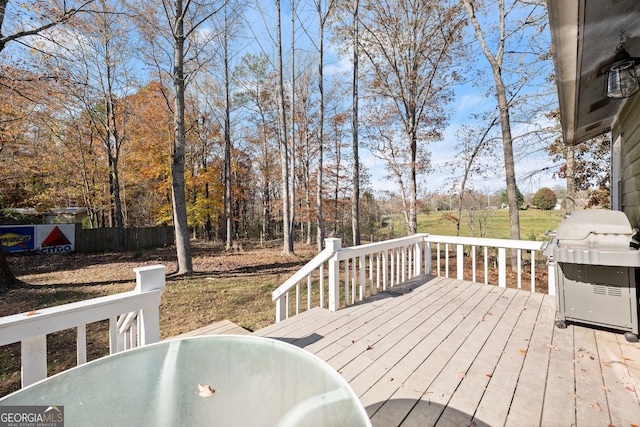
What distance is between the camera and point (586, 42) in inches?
82.4

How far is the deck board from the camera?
164 cm

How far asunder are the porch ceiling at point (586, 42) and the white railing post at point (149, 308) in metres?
3.08

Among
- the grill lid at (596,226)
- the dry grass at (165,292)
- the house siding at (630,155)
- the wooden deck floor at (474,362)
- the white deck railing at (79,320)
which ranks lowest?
the dry grass at (165,292)

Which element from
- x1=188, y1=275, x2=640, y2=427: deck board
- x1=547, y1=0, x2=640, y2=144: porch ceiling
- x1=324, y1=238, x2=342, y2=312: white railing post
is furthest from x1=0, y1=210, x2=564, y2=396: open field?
x1=547, y1=0, x2=640, y2=144: porch ceiling

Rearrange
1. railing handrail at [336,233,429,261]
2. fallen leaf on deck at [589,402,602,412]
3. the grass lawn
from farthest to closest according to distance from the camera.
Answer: the grass lawn, railing handrail at [336,233,429,261], fallen leaf on deck at [589,402,602,412]

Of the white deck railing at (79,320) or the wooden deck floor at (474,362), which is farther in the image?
the wooden deck floor at (474,362)

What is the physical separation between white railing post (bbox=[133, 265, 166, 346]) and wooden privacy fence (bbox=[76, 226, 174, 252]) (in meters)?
12.4

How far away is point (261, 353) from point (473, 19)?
30.7ft

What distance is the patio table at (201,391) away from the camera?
0.95 meters

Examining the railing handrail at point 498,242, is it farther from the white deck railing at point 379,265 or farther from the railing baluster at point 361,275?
the railing baluster at point 361,275

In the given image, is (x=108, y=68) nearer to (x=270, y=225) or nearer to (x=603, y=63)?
(x=270, y=225)

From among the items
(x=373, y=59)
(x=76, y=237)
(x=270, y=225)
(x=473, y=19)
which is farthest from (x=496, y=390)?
(x=270, y=225)

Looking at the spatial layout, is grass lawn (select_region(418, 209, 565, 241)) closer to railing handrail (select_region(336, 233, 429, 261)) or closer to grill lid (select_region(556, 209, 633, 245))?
railing handrail (select_region(336, 233, 429, 261))

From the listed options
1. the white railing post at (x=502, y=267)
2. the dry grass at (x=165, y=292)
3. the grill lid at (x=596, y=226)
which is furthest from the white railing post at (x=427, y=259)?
the dry grass at (x=165, y=292)
